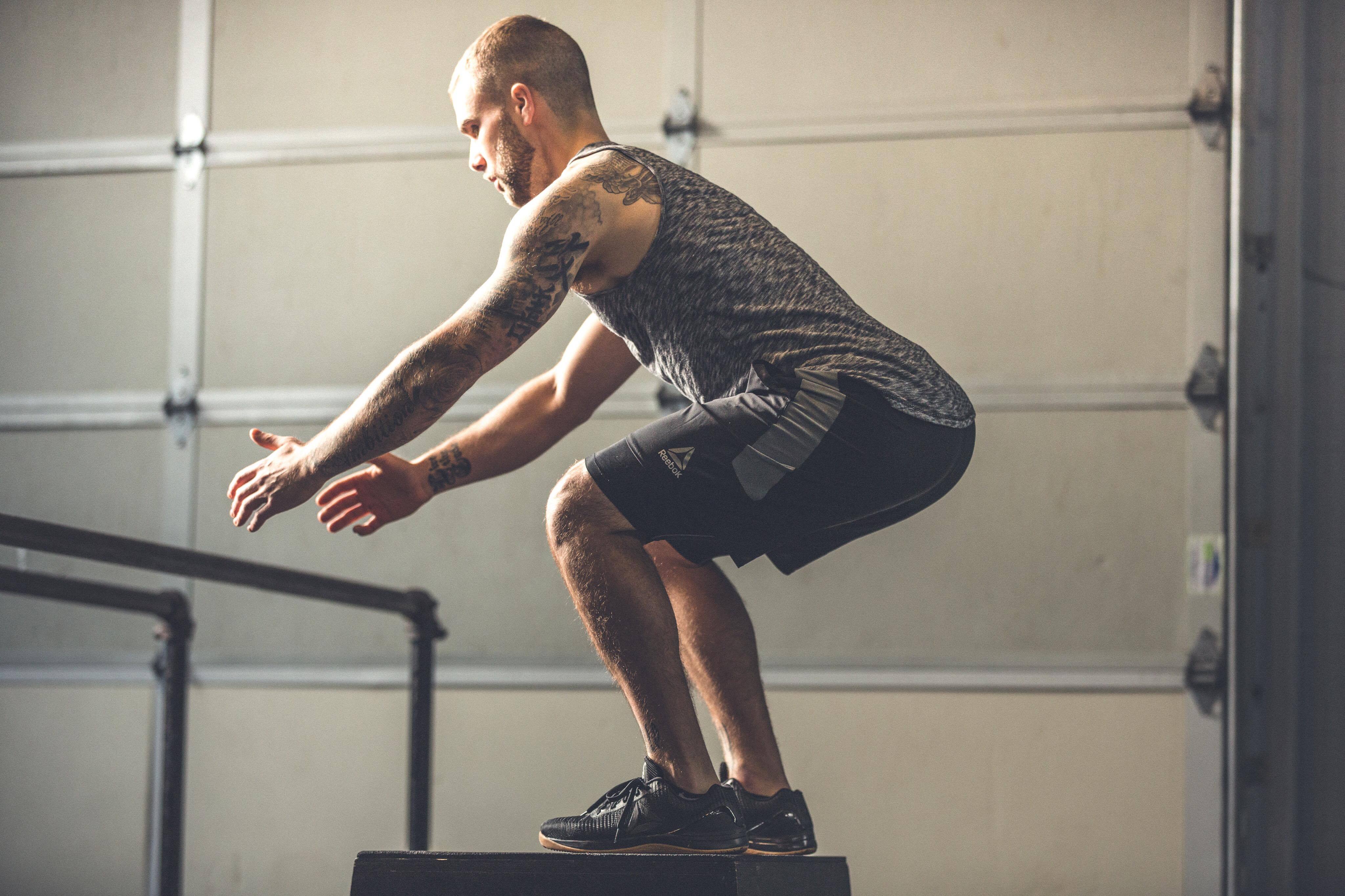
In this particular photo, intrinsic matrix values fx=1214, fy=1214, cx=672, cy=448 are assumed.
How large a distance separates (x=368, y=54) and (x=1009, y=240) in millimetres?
2076

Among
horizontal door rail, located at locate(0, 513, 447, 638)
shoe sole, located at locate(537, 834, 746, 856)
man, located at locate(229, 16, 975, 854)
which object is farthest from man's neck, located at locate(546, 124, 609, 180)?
shoe sole, located at locate(537, 834, 746, 856)

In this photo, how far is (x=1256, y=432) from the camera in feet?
11.0

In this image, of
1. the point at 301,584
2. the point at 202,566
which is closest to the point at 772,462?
the point at 202,566

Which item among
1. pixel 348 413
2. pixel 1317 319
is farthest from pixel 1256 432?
pixel 348 413

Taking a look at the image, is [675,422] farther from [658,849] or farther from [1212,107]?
[1212,107]

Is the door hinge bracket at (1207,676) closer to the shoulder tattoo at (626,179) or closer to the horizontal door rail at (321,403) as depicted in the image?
the horizontal door rail at (321,403)

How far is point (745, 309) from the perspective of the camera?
67.7 inches

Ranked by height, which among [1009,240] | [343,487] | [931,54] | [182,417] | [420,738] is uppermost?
[931,54]

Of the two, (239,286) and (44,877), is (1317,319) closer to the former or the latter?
(239,286)

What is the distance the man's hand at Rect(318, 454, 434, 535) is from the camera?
203cm

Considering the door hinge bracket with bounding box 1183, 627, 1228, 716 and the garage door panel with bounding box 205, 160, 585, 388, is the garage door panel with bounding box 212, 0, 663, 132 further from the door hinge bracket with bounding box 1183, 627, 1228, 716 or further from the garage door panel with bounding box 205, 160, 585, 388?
the door hinge bracket with bounding box 1183, 627, 1228, 716

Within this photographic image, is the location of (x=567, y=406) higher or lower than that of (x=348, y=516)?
higher

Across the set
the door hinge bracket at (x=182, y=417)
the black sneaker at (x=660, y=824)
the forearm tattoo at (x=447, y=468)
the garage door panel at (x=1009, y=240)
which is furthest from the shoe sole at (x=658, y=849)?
the door hinge bracket at (x=182, y=417)

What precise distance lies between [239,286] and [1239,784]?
329 centimetres
